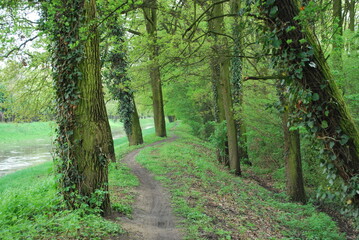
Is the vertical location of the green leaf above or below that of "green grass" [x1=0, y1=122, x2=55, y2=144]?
above

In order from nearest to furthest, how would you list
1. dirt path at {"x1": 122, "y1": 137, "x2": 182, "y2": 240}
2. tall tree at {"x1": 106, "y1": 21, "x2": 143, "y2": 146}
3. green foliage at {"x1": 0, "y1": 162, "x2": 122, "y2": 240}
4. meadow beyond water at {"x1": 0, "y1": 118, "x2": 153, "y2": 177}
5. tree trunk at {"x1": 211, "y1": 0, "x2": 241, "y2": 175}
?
green foliage at {"x1": 0, "y1": 162, "x2": 122, "y2": 240}, dirt path at {"x1": 122, "y1": 137, "x2": 182, "y2": 240}, tree trunk at {"x1": 211, "y1": 0, "x2": 241, "y2": 175}, tall tree at {"x1": 106, "y1": 21, "x2": 143, "y2": 146}, meadow beyond water at {"x1": 0, "y1": 118, "x2": 153, "y2": 177}

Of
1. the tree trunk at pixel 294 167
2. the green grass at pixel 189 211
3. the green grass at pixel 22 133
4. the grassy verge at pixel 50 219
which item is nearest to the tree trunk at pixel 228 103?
the green grass at pixel 189 211

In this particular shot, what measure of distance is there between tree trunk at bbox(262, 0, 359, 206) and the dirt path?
340 cm

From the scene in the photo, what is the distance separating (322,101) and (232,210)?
5.03 m

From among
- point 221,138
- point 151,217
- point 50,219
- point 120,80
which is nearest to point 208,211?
point 151,217

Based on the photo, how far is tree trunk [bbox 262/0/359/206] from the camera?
369 cm

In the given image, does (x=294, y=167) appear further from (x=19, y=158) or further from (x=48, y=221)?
(x=19, y=158)

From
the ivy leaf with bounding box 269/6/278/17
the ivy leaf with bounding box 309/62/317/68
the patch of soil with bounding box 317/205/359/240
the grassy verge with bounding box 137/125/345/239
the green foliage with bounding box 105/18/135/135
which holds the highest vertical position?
the green foliage with bounding box 105/18/135/135

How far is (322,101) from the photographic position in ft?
12.3

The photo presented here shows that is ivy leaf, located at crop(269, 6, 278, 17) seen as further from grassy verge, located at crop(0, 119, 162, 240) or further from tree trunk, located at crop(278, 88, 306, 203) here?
tree trunk, located at crop(278, 88, 306, 203)

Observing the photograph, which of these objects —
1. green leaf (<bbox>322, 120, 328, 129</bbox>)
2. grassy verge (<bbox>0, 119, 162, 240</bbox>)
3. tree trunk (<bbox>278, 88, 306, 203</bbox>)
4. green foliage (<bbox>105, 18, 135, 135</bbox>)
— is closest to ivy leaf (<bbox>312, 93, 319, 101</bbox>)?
green leaf (<bbox>322, 120, 328, 129</bbox>)

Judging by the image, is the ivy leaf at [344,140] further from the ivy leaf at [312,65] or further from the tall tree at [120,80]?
the tall tree at [120,80]

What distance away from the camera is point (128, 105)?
16.3m

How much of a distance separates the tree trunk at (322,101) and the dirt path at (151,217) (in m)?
3.40
